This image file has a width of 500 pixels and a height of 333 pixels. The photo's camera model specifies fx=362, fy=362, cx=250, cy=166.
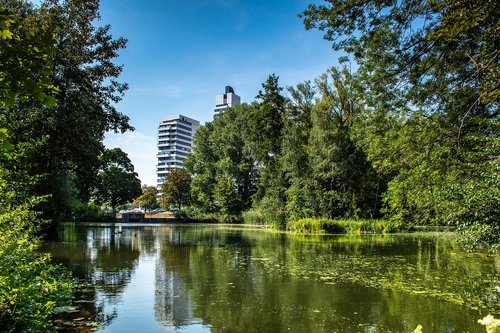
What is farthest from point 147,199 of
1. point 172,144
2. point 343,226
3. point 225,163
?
point 172,144

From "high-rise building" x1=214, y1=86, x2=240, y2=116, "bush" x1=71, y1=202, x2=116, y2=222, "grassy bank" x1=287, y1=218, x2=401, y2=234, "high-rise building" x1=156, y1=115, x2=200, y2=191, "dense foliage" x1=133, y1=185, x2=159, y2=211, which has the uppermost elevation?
"high-rise building" x1=214, y1=86, x2=240, y2=116

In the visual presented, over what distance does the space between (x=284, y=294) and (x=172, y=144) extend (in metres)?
139

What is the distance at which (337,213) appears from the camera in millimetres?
39906

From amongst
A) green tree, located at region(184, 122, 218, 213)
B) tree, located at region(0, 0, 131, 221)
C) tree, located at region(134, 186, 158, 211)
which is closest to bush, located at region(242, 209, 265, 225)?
green tree, located at region(184, 122, 218, 213)

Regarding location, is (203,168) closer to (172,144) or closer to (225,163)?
(225,163)

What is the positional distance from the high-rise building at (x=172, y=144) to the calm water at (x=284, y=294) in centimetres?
13024

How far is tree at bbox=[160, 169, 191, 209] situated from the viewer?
2958 inches

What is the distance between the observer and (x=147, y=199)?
272 ft

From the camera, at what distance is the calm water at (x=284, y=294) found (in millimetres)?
7484

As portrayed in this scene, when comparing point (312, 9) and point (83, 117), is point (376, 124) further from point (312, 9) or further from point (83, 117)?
point (83, 117)

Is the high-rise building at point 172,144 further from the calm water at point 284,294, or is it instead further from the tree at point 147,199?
the calm water at point 284,294

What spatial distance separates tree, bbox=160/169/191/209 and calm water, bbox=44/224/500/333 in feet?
193

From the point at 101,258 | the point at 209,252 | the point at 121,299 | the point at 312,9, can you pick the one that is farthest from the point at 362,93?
the point at 101,258

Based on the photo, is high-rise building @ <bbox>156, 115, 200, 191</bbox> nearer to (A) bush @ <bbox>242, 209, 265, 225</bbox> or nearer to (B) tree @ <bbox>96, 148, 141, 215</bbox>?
A: (B) tree @ <bbox>96, 148, 141, 215</bbox>
